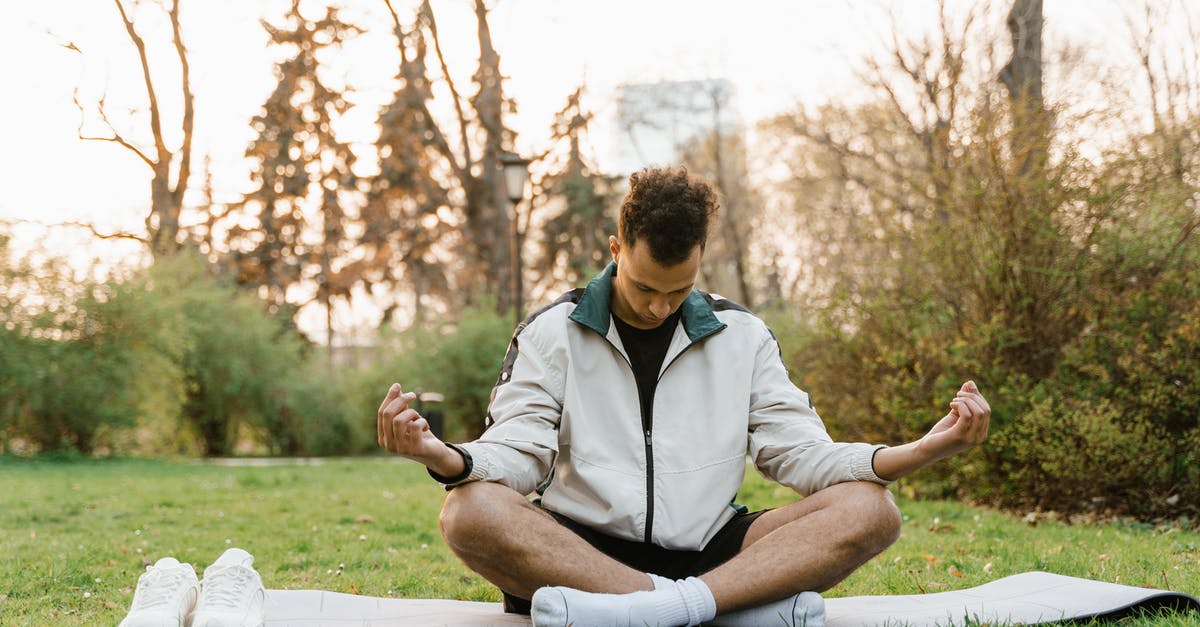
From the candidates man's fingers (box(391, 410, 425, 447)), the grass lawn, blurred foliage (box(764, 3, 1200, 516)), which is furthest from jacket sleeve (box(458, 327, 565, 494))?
blurred foliage (box(764, 3, 1200, 516))

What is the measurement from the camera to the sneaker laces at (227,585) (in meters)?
2.98

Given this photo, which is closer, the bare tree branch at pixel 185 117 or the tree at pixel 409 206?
the tree at pixel 409 206

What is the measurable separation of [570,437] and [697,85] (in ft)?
73.8

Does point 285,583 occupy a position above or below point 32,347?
below

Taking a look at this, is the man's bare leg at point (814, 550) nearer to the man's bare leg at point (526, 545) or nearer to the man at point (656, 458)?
the man at point (656, 458)

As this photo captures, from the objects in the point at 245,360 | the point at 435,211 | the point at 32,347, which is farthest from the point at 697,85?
the point at 32,347

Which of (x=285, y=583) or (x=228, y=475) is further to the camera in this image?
(x=228, y=475)

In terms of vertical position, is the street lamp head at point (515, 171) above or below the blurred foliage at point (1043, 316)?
above

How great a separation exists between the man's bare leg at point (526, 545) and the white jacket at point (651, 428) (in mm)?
115

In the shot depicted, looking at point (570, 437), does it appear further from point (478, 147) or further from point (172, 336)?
point (478, 147)

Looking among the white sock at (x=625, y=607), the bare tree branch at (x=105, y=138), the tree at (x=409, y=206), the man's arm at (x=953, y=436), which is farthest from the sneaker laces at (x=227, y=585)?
the bare tree branch at (x=105, y=138)

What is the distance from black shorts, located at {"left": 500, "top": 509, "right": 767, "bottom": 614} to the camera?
3162 mm

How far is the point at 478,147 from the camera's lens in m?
19.7

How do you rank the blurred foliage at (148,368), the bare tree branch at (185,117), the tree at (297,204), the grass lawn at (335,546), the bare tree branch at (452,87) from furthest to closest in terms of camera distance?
the tree at (297,204) → the bare tree branch at (185,117) → the bare tree branch at (452,87) → the blurred foliage at (148,368) → the grass lawn at (335,546)
